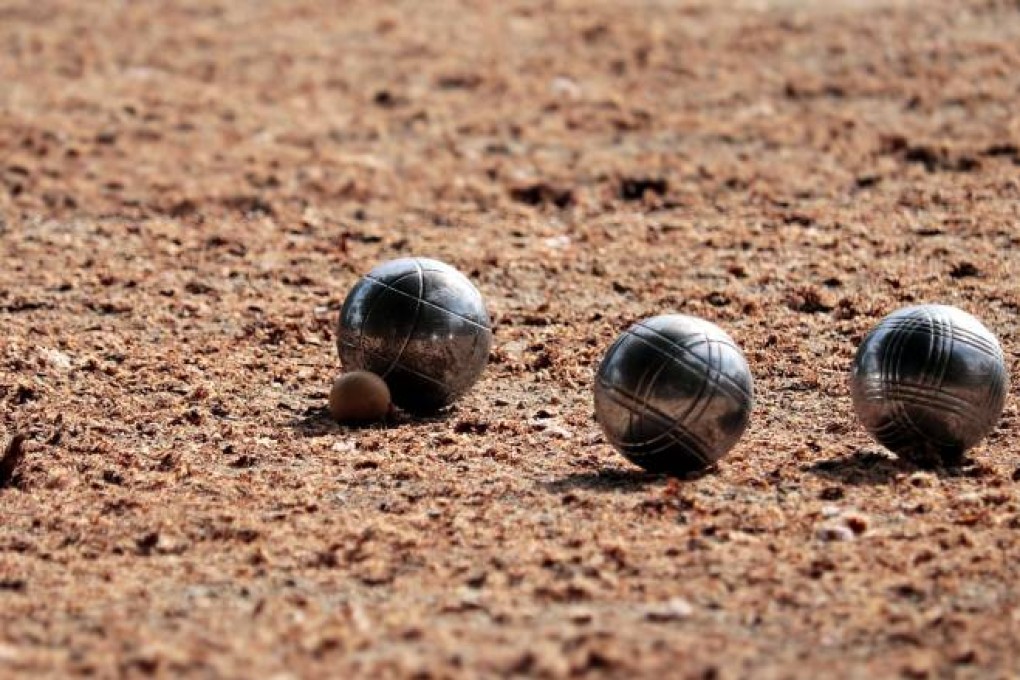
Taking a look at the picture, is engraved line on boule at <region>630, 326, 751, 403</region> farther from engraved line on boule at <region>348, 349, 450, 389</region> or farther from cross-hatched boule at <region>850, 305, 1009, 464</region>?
engraved line on boule at <region>348, 349, 450, 389</region>

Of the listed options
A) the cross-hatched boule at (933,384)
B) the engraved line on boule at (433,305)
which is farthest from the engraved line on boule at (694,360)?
the engraved line on boule at (433,305)

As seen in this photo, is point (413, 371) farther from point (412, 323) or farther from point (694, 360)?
point (694, 360)

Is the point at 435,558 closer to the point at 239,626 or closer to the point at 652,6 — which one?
the point at 239,626

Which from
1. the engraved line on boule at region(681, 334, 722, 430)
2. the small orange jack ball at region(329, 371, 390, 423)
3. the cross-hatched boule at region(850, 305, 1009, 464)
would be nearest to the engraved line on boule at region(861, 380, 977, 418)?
the cross-hatched boule at region(850, 305, 1009, 464)

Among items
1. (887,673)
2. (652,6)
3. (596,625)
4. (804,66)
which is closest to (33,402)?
(596,625)

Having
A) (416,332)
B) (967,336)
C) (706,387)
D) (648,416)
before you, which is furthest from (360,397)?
(967,336)
